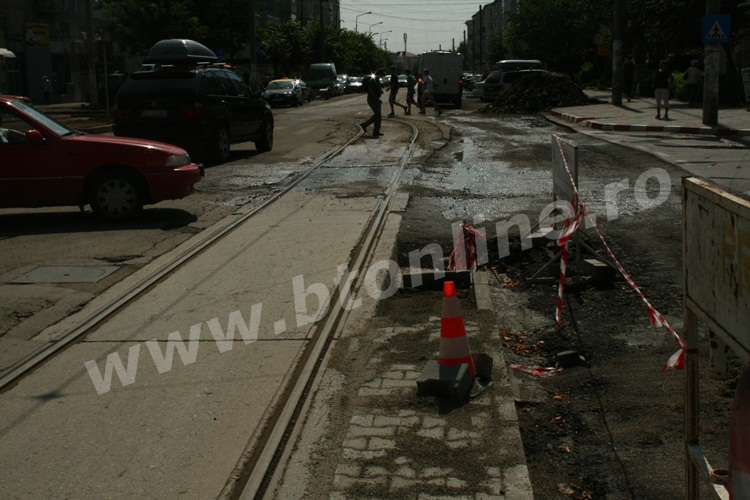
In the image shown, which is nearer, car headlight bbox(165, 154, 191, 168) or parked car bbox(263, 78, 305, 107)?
car headlight bbox(165, 154, 191, 168)

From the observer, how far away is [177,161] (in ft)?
36.9

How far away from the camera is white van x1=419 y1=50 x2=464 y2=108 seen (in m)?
38.6

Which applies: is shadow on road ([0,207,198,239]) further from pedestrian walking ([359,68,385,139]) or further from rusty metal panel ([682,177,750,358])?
pedestrian walking ([359,68,385,139])

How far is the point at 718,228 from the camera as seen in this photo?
280 cm

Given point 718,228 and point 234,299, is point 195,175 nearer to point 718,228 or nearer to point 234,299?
point 234,299

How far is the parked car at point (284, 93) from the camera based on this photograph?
44.4 meters

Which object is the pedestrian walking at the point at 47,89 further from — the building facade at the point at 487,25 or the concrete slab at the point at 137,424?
the building facade at the point at 487,25

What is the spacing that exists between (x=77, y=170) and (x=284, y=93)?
34.3 m

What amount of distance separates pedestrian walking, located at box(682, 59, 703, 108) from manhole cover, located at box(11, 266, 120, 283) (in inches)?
1001

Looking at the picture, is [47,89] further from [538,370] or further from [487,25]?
[487,25]

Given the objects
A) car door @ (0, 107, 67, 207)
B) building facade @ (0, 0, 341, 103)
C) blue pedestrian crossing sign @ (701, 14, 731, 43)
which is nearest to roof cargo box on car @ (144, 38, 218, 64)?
blue pedestrian crossing sign @ (701, 14, 731, 43)

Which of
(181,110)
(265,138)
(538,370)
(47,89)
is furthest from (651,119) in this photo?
(47,89)

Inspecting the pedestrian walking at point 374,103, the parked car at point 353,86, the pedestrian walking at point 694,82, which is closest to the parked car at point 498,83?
the pedestrian walking at point 694,82

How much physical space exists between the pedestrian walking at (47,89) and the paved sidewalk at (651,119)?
2784 centimetres
